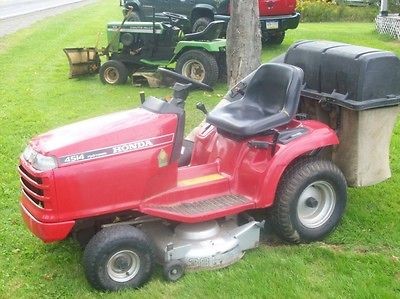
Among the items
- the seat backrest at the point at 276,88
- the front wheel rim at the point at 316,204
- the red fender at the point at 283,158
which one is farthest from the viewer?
the front wheel rim at the point at 316,204

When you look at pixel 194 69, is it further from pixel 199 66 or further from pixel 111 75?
pixel 111 75

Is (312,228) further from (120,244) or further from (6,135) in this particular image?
(6,135)

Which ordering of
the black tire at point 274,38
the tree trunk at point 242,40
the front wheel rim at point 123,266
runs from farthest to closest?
1. the black tire at point 274,38
2. the tree trunk at point 242,40
3. the front wheel rim at point 123,266

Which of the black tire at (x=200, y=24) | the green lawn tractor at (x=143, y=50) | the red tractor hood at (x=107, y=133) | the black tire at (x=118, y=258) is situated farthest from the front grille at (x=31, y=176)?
the black tire at (x=200, y=24)

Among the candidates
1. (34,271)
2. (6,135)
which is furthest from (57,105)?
(34,271)

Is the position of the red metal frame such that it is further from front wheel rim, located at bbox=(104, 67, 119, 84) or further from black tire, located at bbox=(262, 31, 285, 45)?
black tire, located at bbox=(262, 31, 285, 45)

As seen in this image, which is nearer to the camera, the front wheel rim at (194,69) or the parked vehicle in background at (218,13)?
the front wheel rim at (194,69)

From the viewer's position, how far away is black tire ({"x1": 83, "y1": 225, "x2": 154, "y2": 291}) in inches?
143

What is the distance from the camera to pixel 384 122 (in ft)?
14.4

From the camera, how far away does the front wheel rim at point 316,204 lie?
4.36 meters

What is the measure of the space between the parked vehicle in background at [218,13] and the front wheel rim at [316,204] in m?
8.85

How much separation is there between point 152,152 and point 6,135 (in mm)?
4032

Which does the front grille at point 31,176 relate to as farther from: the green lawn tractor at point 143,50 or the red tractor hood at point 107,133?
the green lawn tractor at point 143,50

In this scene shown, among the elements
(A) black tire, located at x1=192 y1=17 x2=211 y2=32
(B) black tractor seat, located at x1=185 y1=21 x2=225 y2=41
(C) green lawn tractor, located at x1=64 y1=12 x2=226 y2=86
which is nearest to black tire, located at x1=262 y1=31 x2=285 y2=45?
(A) black tire, located at x1=192 y1=17 x2=211 y2=32
